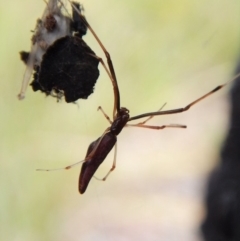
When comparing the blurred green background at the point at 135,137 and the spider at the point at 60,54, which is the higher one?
the spider at the point at 60,54

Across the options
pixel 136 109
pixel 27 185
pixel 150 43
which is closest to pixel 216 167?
pixel 136 109

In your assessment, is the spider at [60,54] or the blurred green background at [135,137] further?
the blurred green background at [135,137]

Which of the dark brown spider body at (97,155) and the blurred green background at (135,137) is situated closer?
the dark brown spider body at (97,155)

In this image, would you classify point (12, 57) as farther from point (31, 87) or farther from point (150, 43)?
point (150, 43)

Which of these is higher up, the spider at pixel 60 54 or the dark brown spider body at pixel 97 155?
the spider at pixel 60 54

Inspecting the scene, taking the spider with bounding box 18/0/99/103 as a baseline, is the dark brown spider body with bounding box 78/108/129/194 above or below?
below
